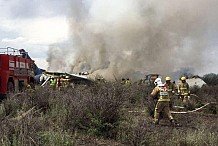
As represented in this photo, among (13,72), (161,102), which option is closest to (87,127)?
(161,102)

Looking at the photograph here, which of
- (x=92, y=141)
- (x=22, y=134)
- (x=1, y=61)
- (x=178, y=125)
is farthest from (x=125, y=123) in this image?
(x=1, y=61)

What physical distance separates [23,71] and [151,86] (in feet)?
24.7

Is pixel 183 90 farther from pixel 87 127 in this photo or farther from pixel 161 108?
pixel 87 127

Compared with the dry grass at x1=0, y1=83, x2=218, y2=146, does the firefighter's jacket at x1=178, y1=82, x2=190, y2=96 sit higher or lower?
higher

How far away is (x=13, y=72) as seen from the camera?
20562mm

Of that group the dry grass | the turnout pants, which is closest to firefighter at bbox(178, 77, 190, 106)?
the dry grass

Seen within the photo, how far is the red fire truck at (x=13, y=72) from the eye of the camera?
19.1 meters

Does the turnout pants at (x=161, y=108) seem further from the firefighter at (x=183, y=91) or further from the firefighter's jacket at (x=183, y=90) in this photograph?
the firefighter's jacket at (x=183, y=90)

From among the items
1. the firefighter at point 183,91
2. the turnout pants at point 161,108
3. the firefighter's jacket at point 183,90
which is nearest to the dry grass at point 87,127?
the turnout pants at point 161,108

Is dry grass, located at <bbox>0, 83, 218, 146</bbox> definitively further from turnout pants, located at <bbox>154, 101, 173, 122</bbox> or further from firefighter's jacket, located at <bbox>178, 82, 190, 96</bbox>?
firefighter's jacket, located at <bbox>178, 82, 190, 96</bbox>

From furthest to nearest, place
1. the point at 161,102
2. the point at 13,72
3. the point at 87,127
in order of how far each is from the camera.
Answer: the point at 13,72 < the point at 161,102 < the point at 87,127

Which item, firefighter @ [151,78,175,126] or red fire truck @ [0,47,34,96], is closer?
firefighter @ [151,78,175,126]

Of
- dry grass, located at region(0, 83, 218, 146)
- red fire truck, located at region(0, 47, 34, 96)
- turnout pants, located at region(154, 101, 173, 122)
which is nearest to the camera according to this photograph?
Answer: dry grass, located at region(0, 83, 218, 146)

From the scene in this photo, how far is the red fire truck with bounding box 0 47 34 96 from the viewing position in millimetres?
19094
